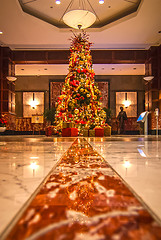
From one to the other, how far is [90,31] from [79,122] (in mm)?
3362

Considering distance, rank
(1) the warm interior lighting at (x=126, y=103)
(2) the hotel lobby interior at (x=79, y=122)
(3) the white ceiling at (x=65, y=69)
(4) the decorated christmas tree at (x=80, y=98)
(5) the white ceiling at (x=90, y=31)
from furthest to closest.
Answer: (1) the warm interior lighting at (x=126, y=103) < (3) the white ceiling at (x=65, y=69) < (4) the decorated christmas tree at (x=80, y=98) < (5) the white ceiling at (x=90, y=31) < (2) the hotel lobby interior at (x=79, y=122)

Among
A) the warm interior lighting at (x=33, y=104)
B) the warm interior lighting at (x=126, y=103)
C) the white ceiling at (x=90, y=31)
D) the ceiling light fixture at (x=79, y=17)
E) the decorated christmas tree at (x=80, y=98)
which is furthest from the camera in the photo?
the warm interior lighting at (x=33, y=104)

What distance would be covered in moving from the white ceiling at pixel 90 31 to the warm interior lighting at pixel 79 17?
102 centimetres

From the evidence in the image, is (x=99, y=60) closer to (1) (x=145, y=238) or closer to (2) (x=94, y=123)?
(2) (x=94, y=123)

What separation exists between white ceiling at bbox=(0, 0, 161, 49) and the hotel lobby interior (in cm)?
3

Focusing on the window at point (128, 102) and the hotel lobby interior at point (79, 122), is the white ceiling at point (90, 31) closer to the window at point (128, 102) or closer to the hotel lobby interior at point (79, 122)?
the hotel lobby interior at point (79, 122)

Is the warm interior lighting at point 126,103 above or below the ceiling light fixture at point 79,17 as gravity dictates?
below

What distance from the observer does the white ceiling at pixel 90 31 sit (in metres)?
6.65

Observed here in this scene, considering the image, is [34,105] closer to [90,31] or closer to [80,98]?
[90,31]

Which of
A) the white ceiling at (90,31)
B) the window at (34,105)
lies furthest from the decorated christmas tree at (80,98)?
the window at (34,105)


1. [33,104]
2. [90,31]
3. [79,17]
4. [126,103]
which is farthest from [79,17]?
[33,104]

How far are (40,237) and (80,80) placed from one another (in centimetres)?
741

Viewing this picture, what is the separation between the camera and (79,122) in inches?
280

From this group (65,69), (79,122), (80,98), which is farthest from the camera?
(65,69)
